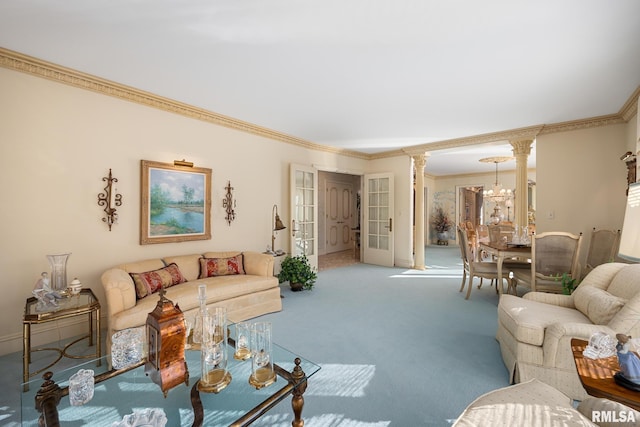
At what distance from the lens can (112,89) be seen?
3221mm

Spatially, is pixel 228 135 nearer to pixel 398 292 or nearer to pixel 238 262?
pixel 238 262

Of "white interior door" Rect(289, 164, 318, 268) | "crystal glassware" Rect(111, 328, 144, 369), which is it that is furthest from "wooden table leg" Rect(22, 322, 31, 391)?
"white interior door" Rect(289, 164, 318, 268)

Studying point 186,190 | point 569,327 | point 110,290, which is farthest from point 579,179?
point 110,290

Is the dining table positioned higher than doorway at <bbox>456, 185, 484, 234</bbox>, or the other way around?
doorway at <bbox>456, 185, 484, 234</bbox>

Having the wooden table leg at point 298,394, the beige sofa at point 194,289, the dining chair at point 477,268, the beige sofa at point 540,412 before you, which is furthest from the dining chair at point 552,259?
the wooden table leg at point 298,394

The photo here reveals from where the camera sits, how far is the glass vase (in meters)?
2.60

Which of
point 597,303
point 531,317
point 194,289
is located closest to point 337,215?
point 194,289

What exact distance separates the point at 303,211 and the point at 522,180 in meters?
3.91

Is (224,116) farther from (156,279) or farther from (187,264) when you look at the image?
(156,279)

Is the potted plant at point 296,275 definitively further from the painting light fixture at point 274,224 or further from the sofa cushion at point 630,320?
the sofa cushion at point 630,320

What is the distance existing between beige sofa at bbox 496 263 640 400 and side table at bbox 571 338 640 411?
50 centimetres

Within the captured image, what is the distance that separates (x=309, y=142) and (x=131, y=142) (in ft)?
10.1

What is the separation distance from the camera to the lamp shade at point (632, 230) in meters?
1.04

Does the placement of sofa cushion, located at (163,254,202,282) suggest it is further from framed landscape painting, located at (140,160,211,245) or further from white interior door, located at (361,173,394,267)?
white interior door, located at (361,173,394,267)
